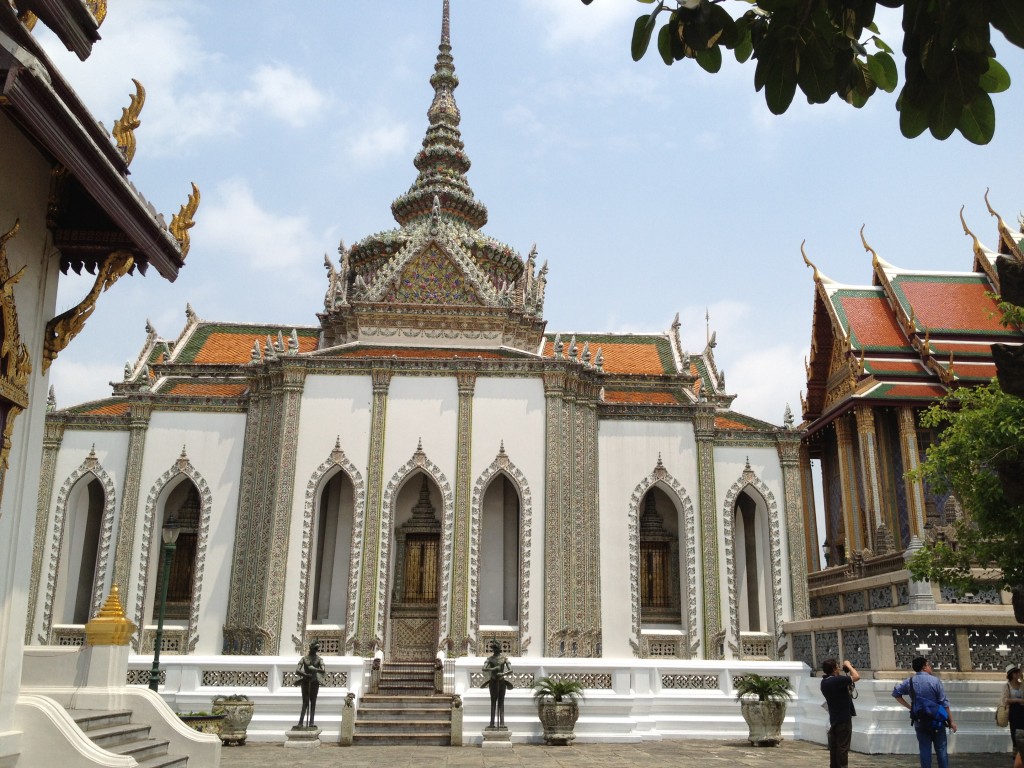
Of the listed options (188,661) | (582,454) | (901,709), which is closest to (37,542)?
(188,661)

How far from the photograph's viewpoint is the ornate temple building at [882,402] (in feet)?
55.3

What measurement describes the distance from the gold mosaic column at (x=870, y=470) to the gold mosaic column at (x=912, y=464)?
0.55 m

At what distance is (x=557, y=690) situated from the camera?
12.4m

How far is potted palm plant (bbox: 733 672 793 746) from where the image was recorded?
39.7 ft

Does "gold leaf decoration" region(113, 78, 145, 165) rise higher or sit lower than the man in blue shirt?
higher

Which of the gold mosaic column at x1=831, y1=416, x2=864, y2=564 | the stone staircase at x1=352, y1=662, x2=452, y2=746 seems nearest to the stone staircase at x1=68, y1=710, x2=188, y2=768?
the stone staircase at x1=352, y1=662, x2=452, y2=746

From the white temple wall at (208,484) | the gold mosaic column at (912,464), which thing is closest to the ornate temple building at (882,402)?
the gold mosaic column at (912,464)

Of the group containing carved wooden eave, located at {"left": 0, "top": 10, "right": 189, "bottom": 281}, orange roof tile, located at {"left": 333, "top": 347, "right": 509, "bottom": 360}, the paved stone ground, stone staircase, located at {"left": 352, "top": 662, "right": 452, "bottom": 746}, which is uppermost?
orange roof tile, located at {"left": 333, "top": 347, "right": 509, "bottom": 360}

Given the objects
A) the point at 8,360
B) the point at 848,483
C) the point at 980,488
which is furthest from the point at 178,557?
the point at 848,483

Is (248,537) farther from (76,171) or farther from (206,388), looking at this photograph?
(76,171)

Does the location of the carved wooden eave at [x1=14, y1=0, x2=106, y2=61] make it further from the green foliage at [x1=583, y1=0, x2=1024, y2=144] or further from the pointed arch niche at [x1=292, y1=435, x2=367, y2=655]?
A: the pointed arch niche at [x1=292, y1=435, x2=367, y2=655]

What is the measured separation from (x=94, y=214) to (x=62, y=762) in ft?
12.2

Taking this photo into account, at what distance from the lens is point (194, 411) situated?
701 inches

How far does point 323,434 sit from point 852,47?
14.7 meters
